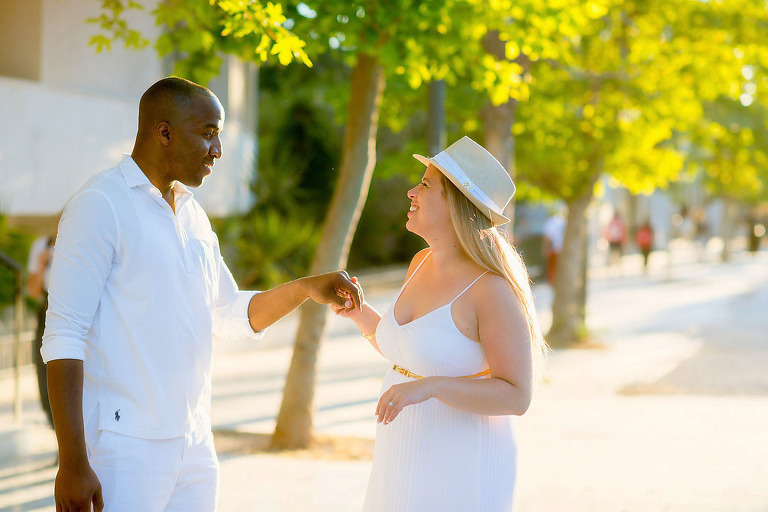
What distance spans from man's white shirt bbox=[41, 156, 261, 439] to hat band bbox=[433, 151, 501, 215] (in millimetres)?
889

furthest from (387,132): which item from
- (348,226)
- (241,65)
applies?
(348,226)

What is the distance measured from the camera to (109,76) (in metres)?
13.3

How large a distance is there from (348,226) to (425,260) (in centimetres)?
434

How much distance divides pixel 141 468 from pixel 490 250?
1.27 meters

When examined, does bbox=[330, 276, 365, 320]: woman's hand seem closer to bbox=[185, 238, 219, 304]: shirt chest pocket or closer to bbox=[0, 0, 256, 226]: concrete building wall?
bbox=[185, 238, 219, 304]: shirt chest pocket

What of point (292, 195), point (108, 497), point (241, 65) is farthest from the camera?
point (292, 195)

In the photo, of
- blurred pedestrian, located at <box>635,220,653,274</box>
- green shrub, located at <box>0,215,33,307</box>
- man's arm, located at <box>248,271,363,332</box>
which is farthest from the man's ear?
blurred pedestrian, located at <box>635,220,653,274</box>

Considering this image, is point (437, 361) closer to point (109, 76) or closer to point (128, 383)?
point (128, 383)

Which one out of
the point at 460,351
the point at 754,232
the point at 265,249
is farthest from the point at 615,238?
the point at 460,351

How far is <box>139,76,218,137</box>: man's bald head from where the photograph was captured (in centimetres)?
286

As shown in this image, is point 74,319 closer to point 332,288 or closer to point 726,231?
point 332,288

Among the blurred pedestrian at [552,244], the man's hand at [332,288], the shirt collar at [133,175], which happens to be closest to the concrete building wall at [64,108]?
the man's hand at [332,288]

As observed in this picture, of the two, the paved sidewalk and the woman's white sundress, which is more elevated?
the woman's white sundress

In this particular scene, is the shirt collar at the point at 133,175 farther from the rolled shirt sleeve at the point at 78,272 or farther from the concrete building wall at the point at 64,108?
the concrete building wall at the point at 64,108
